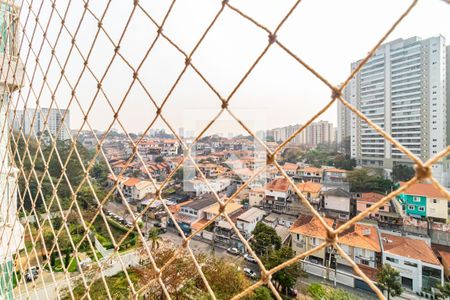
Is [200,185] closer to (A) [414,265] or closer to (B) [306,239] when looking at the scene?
(B) [306,239]

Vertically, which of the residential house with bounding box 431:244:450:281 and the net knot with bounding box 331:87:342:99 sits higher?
the net knot with bounding box 331:87:342:99

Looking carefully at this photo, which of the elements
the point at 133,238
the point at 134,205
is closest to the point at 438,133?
the point at 133,238

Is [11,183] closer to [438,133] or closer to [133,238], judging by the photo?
[133,238]

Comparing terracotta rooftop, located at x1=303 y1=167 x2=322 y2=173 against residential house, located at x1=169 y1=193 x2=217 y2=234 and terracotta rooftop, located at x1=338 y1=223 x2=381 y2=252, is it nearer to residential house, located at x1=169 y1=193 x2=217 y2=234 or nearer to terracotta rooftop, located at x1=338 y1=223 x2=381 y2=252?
terracotta rooftop, located at x1=338 y1=223 x2=381 y2=252

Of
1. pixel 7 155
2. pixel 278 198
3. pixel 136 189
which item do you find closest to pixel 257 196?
pixel 278 198

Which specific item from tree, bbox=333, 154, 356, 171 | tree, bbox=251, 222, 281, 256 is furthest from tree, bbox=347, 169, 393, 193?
tree, bbox=251, 222, 281, 256

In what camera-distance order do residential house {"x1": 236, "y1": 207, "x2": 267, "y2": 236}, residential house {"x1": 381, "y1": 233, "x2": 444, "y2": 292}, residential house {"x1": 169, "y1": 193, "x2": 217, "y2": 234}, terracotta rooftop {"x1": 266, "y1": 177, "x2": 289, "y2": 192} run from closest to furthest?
1. residential house {"x1": 381, "y1": 233, "x2": 444, "y2": 292}
2. residential house {"x1": 236, "y1": 207, "x2": 267, "y2": 236}
3. residential house {"x1": 169, "y1": 193, "x2": 217, "y2": 234}
4. terracotta rooftop {"x1": 266, "y1": 177, "x2": 289, "y2": 192}
